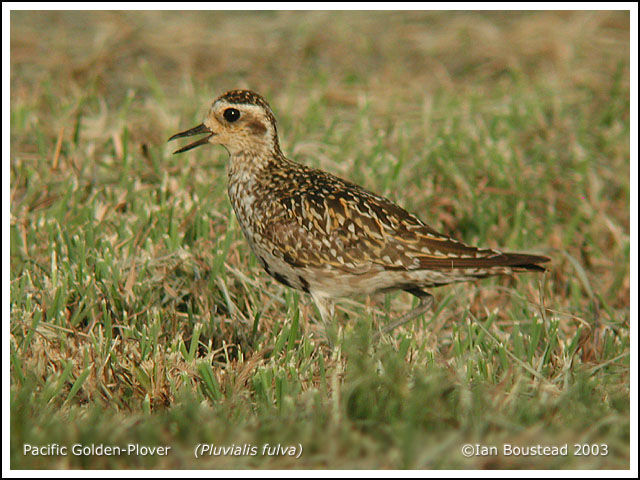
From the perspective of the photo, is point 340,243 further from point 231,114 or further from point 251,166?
point 231,114

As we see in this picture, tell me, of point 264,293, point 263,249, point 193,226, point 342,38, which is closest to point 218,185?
point 193,226

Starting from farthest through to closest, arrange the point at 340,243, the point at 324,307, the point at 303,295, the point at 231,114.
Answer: the point at 303,295, the point at 231,114, the point at 324,307, the point at 340,243

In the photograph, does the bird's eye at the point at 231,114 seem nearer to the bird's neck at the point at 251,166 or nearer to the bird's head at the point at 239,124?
the bird's head at the point at 239,124

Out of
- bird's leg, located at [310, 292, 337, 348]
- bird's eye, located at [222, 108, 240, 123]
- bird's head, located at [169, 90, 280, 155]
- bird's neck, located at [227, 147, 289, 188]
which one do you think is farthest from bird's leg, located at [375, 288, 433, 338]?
bird's eye, located at [222, 108, 240, 123]

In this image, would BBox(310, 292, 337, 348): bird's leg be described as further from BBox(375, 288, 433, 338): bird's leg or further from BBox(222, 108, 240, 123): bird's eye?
BBox(222, 108, 240, 123): bird's eye

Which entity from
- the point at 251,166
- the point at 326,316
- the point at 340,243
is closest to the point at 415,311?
the point at 326,316

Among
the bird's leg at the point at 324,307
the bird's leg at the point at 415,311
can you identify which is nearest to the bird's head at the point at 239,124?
the bird's leg at the point at 324,307

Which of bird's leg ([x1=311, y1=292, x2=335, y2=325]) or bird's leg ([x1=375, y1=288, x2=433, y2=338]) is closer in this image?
bird's leg ([x1=311, y1=292, x2=335, y2=325])

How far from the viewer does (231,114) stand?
560 centimetres

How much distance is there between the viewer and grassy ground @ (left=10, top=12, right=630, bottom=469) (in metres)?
4.16

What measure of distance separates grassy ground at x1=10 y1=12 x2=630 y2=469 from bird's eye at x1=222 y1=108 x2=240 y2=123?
1.00 meters

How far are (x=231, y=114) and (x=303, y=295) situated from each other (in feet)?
4.70

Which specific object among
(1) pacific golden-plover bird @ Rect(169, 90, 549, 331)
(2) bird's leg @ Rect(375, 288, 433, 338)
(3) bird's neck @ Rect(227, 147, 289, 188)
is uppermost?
(3) bird's neck @ Rect(227, 147, 289, 188)

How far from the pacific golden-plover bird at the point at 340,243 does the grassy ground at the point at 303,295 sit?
30 cm
